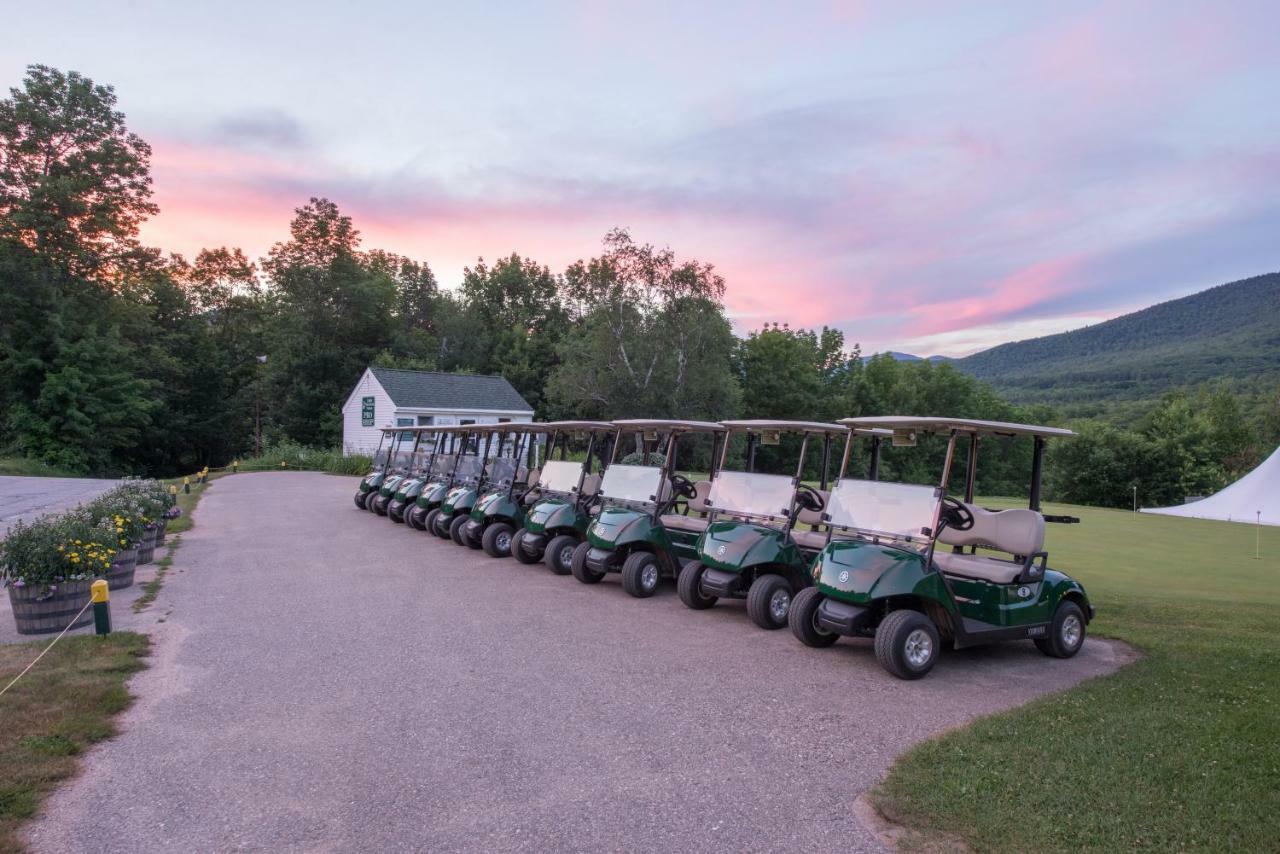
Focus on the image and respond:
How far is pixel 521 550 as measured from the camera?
11.0 metres

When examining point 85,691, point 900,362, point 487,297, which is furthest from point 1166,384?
point 85,691

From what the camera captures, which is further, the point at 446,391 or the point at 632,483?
the point at 446,391

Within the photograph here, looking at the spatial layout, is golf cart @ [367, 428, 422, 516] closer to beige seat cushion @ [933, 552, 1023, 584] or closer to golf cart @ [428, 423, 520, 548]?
golf cart @ [428, 423, 520, 548]

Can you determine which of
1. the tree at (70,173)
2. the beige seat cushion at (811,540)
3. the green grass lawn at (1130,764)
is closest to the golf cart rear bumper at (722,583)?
the beige seat cushion at (811,540)

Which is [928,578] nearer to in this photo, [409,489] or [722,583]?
[722,583]

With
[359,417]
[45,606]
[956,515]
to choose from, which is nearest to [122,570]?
[45,606]

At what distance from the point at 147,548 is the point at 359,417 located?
25808 mm

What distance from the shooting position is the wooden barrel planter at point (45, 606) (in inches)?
277

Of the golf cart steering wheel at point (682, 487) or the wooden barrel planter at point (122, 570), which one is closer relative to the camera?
the wooden barrel planter at point (122, 570)

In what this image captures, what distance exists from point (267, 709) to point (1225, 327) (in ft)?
514

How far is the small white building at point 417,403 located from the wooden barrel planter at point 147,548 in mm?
21280

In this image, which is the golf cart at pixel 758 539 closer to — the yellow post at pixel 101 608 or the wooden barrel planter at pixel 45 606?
the yellow post at pixel 101 608

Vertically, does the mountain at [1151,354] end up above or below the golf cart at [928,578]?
above

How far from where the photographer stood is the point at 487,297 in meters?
64.4
